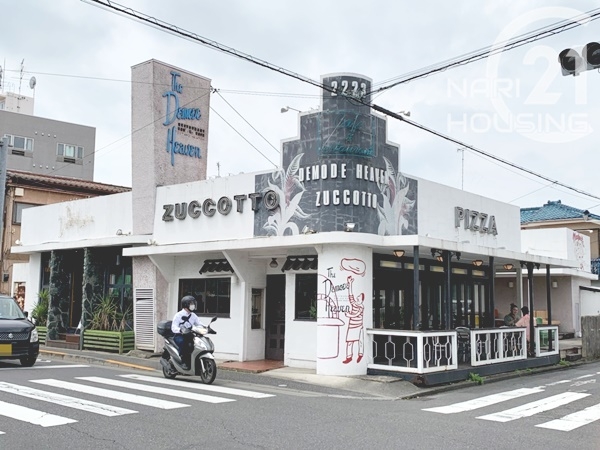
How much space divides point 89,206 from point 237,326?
793cm

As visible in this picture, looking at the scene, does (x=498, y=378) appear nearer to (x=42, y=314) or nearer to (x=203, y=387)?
(x=203, y=387)

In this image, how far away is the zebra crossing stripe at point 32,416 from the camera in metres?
8.43

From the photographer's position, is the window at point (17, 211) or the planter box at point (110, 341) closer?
the planter box at point (110, 341)

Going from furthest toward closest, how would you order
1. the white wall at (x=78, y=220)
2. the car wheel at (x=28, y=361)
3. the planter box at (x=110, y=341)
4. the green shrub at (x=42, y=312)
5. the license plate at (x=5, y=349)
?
1. the green shrub at (x=42, y=312)
2. the white wall at (x=78, y=220)
3. the planter box at (x=110, y=341)
4. the car wheel at (x=28, y=361)
5. the license plate at (x=5, y=349)

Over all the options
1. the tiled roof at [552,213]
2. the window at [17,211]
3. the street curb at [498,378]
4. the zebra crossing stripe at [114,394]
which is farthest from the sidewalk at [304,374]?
the tiled roof at [552,213]

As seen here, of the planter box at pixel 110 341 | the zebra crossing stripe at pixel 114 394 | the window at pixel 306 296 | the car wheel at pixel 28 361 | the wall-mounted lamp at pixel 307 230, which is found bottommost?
the zebra crossing stripe at pixel 114 394

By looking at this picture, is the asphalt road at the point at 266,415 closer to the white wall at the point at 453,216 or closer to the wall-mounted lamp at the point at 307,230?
the wall-mounted lamp at the point at 307,230

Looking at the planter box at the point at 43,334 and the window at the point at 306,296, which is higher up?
the window at the point at 306,296

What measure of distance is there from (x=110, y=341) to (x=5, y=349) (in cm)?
444

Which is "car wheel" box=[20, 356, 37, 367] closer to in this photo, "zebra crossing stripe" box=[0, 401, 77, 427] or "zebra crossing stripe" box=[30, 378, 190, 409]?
"zebra crossing stripe" box=[30, 378, 190, 409]

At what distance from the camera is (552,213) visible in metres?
35.7

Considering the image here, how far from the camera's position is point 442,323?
1917 cm

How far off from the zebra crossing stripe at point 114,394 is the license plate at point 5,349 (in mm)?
2647

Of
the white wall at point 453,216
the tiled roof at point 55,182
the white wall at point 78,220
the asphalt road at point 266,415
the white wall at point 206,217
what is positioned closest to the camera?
the asphalt road at point 266,415
